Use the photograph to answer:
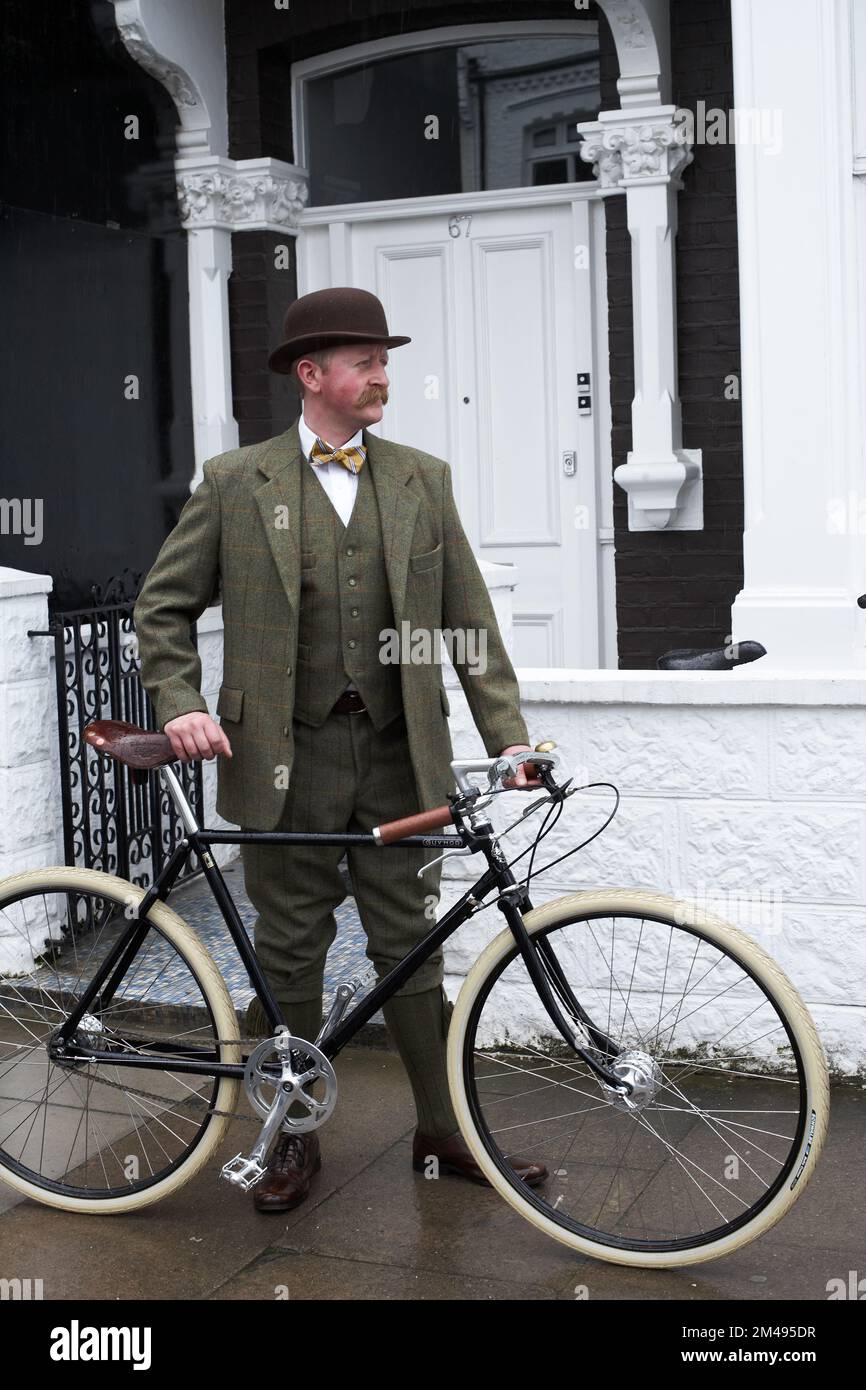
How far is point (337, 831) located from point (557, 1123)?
993mm

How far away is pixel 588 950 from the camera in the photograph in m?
4.69

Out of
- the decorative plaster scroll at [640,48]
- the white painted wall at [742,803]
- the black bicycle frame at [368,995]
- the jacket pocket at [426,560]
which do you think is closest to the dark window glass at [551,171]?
the decorative plaster scroll at [640,48]

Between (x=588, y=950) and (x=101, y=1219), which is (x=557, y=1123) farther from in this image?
(x=101, y=1219)

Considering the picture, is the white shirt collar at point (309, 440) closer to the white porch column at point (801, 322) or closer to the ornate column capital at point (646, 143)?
the white porch column at point (801, 322)

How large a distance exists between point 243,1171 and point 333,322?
1821mm

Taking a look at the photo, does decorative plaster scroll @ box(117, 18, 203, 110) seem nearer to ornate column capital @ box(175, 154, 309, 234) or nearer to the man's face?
ornate column capital @ box(175, 154, 309, 234)

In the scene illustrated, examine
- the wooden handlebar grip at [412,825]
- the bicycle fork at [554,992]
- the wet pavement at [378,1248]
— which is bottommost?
the wet pavement at [378,1248]

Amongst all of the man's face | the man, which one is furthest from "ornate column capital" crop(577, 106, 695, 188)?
the man's face

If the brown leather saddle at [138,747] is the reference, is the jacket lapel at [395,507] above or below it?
above

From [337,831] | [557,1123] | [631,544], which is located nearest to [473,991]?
[337,831]

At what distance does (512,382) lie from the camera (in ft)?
24.8

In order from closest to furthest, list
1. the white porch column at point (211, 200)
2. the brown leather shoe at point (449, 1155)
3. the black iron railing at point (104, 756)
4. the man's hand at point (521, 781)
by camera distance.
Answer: the man's hand at point (521, 781) → the brown leather shoe at point (449, 1155) → the black iron railing at point (104, 756) → the white porch column at point (211, 200)

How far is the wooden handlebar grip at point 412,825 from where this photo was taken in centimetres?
352

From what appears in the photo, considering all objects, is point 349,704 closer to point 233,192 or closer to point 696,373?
point 696,373
